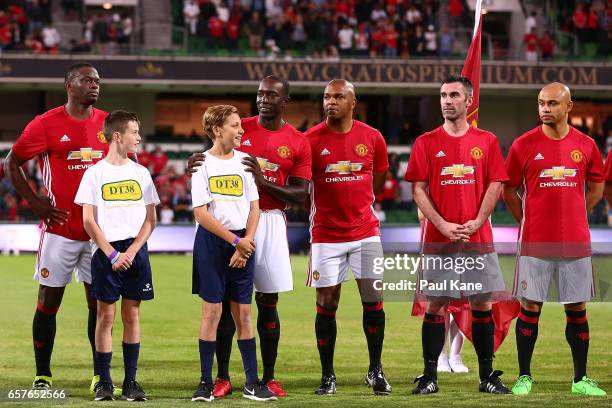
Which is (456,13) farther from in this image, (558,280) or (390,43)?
(558,280)

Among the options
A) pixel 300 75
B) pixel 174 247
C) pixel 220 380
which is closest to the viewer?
pixel 220 380

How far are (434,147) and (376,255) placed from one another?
36.1 inches

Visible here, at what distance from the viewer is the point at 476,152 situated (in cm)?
852

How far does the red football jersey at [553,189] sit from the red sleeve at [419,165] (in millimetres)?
689

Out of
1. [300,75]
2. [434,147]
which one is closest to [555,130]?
[434,147]

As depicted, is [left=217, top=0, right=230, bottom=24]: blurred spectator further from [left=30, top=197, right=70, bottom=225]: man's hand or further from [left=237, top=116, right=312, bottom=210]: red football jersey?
[left=30, top=197, right=70, bottom=225]: man's hand

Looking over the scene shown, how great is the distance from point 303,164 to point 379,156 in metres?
0.71

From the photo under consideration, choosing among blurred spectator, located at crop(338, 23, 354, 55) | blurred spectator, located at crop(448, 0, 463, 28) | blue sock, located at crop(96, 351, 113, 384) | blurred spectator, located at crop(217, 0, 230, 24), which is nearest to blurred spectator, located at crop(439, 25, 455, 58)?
blurred spectator, located at crop(448, 0, 463, 28)

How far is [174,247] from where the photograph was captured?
24719mm

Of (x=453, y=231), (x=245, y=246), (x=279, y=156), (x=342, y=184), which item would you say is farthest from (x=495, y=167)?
(x=245, y=246)

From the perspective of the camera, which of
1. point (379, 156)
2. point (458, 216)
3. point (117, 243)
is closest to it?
point (117, 243)

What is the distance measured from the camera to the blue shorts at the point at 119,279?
789cm

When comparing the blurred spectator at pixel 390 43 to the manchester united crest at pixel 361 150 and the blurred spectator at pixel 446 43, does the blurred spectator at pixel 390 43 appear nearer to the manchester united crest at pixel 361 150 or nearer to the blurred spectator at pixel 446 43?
the blurred spectator at pixel 446 43

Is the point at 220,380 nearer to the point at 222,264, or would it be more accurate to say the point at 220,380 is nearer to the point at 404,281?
the point at 222,264
